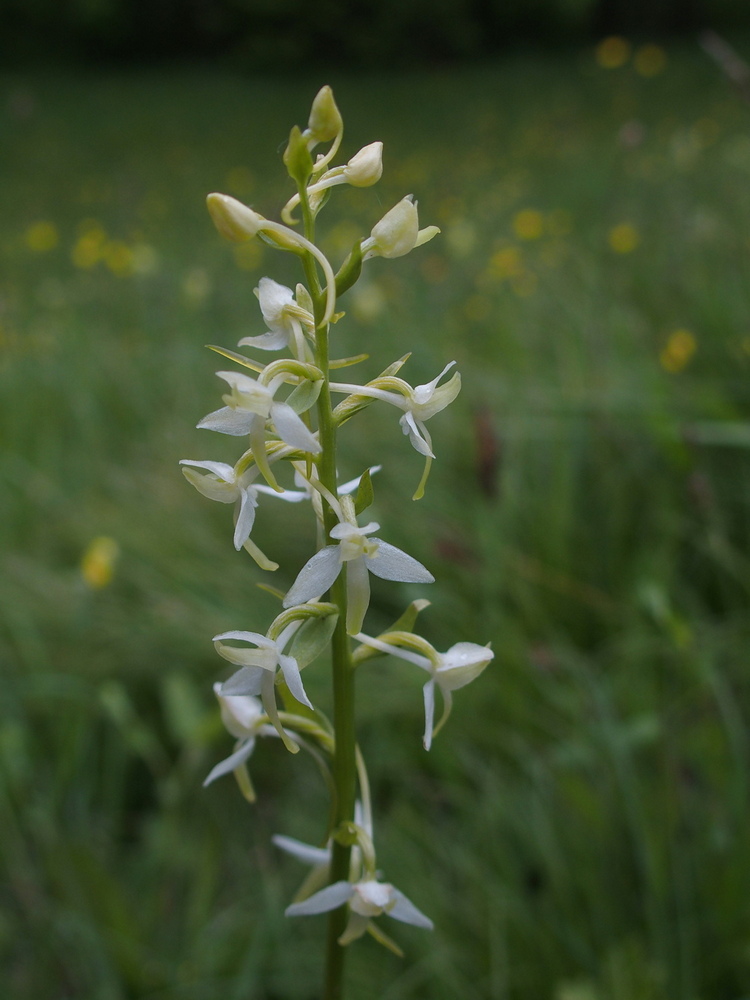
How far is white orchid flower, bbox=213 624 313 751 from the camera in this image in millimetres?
777

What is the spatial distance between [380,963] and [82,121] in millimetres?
14042

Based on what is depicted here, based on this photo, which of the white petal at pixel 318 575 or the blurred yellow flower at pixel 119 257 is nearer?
the white petal at pixel 318 575

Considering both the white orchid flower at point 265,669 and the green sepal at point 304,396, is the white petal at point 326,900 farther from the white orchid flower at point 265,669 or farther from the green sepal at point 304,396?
the green sepal at point 304,396

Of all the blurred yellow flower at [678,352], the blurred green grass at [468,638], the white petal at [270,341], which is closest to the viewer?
the white petal at [270,341]

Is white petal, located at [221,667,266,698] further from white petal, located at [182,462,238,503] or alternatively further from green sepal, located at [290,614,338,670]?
white petal, located at [182,462,238,503]

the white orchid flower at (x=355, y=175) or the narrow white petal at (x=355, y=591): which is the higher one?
the white orchid flower at (x=355, y=175)

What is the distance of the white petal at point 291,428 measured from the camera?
74 cm

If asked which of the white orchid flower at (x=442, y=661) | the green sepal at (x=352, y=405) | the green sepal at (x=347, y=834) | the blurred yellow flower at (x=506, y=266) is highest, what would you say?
the green sepal at (x=352, y=405)

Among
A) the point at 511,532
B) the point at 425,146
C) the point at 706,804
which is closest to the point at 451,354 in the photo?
the point at 511,532

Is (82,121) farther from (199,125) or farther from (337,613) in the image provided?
(337,613)

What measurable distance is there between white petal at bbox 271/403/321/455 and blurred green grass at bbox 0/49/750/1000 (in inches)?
22.7

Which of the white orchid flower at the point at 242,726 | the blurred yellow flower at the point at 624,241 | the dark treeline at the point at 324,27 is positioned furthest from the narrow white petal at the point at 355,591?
the dark treeline at the point at 324,27

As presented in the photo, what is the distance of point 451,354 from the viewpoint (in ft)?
10.6

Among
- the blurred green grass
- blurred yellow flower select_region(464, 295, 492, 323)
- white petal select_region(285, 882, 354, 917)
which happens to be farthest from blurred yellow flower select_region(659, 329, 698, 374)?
white petal select_region(285, 882, 354, 917)
